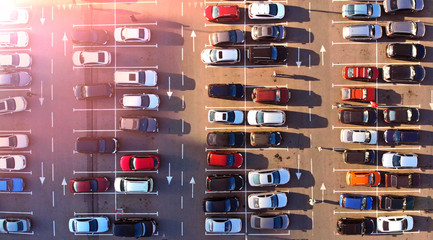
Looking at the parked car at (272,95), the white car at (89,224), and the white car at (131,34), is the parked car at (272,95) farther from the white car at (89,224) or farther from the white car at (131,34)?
the white car at (89,224)

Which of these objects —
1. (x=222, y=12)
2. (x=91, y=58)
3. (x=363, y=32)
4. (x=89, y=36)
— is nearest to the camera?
(x=363, y=32)

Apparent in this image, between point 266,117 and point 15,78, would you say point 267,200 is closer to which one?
point 266,117

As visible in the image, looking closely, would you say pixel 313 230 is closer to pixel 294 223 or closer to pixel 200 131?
pixel 294 223

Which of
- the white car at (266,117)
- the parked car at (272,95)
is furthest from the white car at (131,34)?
the white car at (266,117)

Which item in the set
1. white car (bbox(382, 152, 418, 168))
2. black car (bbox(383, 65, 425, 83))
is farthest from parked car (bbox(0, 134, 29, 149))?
black car (bbox(383, 65, 425, 83))

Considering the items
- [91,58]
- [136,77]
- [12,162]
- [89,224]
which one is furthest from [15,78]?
[89,224]

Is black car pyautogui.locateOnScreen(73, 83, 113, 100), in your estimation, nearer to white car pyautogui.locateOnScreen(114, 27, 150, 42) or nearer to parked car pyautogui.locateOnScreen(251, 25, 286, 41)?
white car pyautogui.locateOnScreen(114, 27, 150, 42)

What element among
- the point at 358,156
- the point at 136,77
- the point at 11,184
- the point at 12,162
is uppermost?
the point at 136,77
